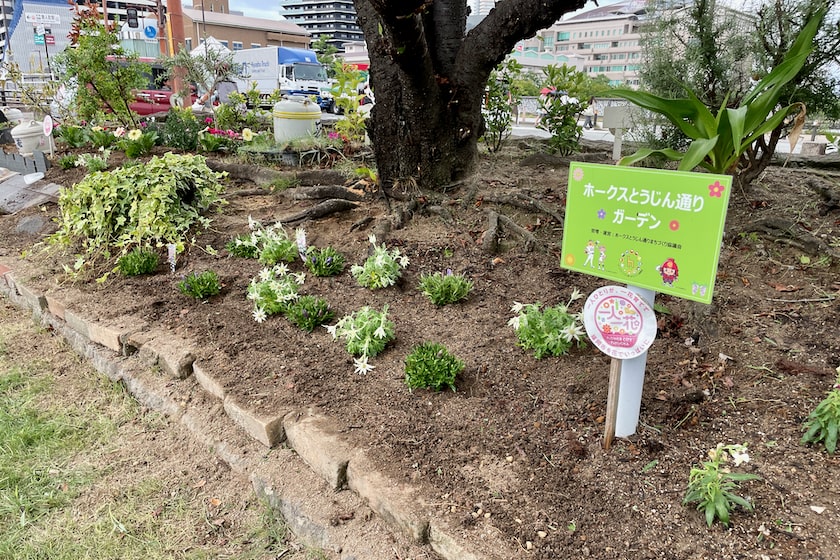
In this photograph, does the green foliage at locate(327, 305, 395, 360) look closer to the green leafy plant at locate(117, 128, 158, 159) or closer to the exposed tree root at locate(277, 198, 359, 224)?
the exposed tree root at locate(277, 198, 359, 224)

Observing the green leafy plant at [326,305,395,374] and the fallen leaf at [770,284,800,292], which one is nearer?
the green leafy plant at [326,305,395,374]

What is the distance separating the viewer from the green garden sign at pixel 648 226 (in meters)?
1.47

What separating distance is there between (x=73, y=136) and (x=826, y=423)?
8836 mm

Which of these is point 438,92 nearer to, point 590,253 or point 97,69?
point 590,253

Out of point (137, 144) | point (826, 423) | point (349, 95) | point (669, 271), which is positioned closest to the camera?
point (669, 271)

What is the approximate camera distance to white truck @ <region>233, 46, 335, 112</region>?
25547 mm

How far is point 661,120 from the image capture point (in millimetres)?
4332

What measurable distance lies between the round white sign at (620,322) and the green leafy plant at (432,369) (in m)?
0.69

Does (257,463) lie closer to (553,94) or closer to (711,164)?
(711,164)

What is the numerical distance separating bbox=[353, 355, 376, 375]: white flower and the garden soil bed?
0.09ft

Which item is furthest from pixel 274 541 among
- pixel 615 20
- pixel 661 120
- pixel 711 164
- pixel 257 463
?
pixel 615 20

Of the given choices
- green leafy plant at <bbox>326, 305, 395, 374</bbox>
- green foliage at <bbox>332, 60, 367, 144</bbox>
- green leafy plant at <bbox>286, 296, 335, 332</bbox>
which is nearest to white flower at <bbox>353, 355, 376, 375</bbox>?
green leafy plant at <bbox>326, 305, 395, 374</bbox>

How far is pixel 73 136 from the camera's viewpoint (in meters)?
7.62

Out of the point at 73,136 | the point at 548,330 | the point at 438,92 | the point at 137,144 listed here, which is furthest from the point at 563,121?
the point at 73,136
